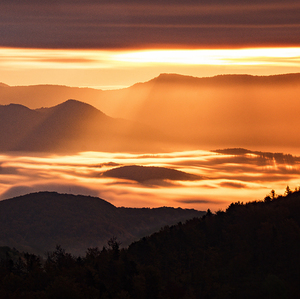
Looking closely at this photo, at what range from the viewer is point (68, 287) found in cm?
7669

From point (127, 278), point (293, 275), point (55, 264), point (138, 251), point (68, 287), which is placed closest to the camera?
point (68, 287)

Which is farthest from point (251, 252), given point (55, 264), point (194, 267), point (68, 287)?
point (68, 287)

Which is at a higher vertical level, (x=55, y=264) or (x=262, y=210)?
(x=262, y=210)

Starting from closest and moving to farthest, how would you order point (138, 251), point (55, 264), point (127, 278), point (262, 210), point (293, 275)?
point (127, 278)
point (293, 275)
point (55, 264)
point (138, 251)
point (262, 210)

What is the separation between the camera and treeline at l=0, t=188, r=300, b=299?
84.9 metres

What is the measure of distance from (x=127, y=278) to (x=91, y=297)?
43.9ft

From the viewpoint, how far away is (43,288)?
294 ft

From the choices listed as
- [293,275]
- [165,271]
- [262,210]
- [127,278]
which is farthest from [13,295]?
[262,210]

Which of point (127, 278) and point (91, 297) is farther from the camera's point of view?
point (127, 278)

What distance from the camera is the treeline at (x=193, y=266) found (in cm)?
8494

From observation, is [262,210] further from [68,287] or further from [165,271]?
[68,287]

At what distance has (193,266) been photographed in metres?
112

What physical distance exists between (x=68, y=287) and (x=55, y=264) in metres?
31.3

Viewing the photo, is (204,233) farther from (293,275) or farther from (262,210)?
(293,275)
